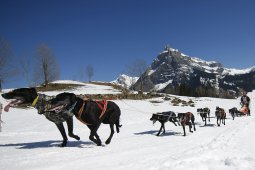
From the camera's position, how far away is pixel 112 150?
29.0 ft

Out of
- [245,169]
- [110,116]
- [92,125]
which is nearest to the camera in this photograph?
[245,169]

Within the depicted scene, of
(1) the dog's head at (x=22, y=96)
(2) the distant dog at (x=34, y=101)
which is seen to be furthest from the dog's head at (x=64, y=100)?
(1) the dog's head at (x=22, y=96)

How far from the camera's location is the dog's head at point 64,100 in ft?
30.8

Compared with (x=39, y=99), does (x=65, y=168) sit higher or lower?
lower

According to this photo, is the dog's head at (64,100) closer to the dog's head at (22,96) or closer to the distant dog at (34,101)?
the distant dog at (34,101)

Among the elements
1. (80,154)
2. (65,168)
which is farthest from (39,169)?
(80,154)

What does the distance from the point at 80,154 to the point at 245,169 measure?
4.30 meters

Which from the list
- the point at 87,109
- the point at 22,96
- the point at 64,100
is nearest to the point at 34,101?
the point at 22,96

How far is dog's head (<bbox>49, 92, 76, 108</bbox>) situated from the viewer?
9.40 metres

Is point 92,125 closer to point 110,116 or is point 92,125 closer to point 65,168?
point 110,116

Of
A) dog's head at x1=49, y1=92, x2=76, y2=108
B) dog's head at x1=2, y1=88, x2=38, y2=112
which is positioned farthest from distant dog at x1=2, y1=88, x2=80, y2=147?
dog's head at x1=49, y1=92, x2=76, y2=108

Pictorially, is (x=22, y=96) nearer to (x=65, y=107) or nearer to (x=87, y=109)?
(x=65, y=107)

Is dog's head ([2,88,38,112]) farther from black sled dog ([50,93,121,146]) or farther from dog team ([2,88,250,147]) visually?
black sled dog ([50,93,121,146])

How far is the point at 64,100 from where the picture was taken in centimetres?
947
